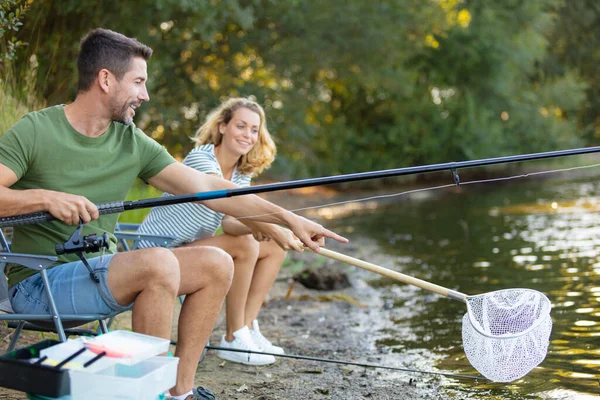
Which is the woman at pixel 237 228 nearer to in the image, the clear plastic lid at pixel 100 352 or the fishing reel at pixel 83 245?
the fishing reel at pixel 83 245

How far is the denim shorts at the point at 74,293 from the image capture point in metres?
2.98

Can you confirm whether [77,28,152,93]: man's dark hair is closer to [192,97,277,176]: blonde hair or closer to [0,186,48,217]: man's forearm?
[0,186,48,217]: man's forearm

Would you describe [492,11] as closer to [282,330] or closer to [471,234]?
[471,234]

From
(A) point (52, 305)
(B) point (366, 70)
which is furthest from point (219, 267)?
Result: (B) point (366, 70)

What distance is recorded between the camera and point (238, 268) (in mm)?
4445

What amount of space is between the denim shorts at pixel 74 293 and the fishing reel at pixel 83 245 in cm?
Answer: 3

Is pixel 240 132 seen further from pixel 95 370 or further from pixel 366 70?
pixel 366 70

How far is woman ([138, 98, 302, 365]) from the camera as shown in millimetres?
4348

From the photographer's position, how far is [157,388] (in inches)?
97.8

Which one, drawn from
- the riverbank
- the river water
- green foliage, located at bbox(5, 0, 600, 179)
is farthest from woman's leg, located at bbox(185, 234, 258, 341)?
green foliage, located at bbox(5, 0, 600, 179)

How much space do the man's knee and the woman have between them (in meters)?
0.98

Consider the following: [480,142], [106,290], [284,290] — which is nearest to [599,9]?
[480,142]

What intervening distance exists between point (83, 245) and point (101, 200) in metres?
0.33

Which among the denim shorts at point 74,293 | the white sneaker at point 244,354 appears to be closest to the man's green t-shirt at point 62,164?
the denim shorts at point 74,293
